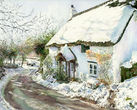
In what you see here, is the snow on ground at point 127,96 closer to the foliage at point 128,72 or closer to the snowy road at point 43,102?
the foliage at point 128,72

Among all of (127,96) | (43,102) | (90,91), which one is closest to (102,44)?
(90,91)

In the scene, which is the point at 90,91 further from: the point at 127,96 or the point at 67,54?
the point at 67,54

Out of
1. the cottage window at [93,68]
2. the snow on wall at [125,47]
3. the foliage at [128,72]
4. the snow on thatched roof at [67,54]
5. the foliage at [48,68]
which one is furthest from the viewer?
the foliage at [48,68]

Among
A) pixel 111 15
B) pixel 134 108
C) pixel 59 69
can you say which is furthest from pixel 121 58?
pixel 59 69

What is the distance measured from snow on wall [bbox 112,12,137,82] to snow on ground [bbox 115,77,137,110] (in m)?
2.02

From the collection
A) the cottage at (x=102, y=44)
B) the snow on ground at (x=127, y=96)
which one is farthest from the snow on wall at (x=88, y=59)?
the snow on ground at (x=127, y=96)

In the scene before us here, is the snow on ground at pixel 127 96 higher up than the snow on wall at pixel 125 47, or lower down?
lower down

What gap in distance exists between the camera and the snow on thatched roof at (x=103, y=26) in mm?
15711

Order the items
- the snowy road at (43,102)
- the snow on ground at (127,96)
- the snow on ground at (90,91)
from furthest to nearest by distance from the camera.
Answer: the snow on ground at (90,91)
the snowy road at (43,102)
the snow on ground at (127,96)

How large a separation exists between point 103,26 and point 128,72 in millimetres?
5579

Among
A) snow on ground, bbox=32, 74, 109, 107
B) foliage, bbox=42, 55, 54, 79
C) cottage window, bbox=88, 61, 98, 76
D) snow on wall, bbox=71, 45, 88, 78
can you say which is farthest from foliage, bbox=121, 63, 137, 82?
foliage, bbox=42, 55, 54, 79

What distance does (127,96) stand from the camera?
37.9ft

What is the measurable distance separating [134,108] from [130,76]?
445cm

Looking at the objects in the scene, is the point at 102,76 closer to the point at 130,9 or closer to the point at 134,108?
the point at 134,108
